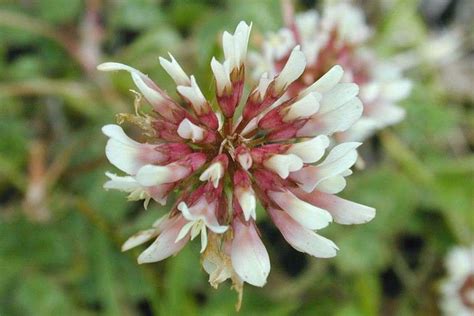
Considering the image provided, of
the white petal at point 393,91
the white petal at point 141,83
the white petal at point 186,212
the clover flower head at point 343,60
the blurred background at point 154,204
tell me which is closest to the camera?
the white petal at point 186,212

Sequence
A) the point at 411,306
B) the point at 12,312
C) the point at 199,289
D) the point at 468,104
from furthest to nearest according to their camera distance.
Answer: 1. the point at 468,104
2. the point at 411,306
3. the point at 199,289
4. the point at 12,312


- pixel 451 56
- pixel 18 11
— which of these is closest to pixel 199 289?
pixel 18 11

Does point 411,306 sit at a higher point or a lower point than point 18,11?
lower

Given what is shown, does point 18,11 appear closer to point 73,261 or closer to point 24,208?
point 24,208

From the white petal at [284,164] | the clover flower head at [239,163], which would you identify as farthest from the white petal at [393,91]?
the white petal at [284,164]

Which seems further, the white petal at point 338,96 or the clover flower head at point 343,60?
the clover flower head at point 343,60

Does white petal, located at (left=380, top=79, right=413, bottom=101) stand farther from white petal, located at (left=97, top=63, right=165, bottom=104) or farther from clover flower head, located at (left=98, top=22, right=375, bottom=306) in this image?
white petal, located at (left=97, top=63, right=165, bottom=104)

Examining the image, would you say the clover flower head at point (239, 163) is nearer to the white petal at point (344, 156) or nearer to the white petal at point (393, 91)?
the white petal at point (344, 156)
